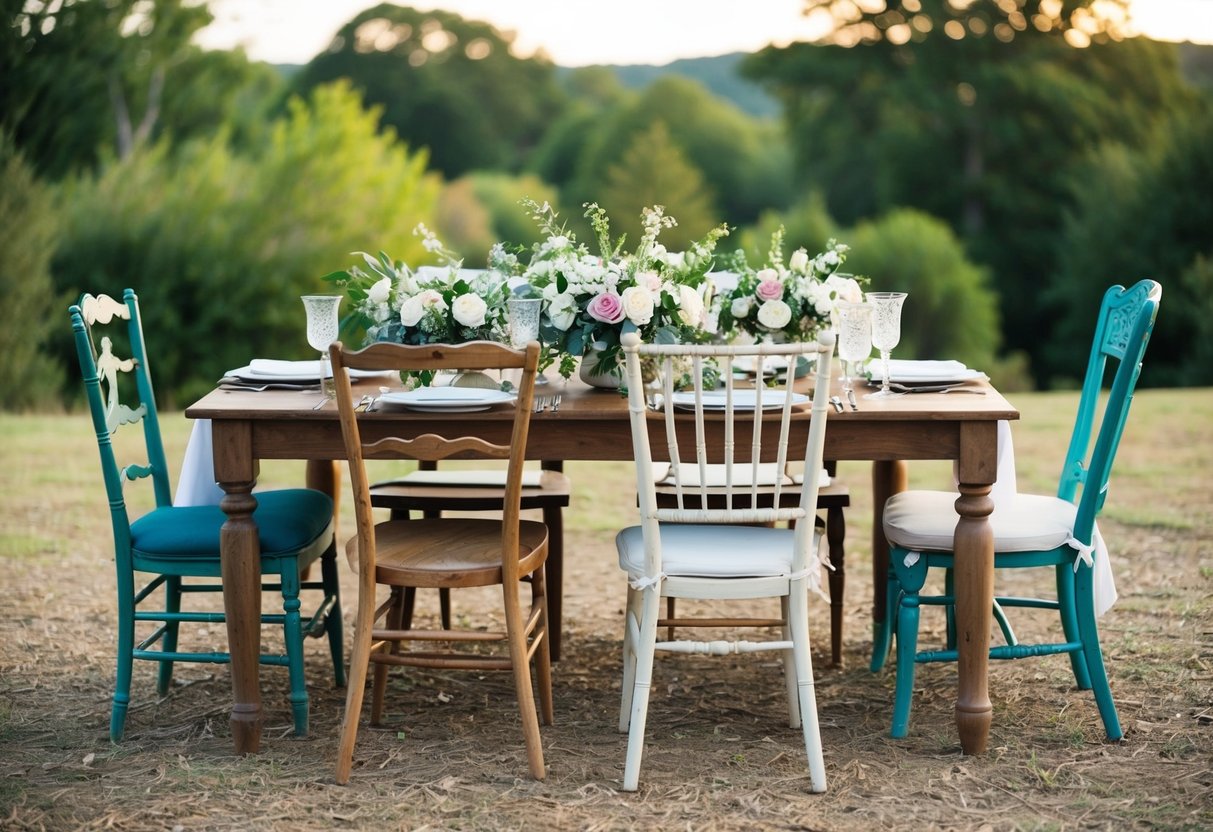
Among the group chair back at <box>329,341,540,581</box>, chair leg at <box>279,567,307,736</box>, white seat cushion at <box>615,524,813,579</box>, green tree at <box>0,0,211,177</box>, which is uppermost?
green tree at <box>0,0,211,177</box>

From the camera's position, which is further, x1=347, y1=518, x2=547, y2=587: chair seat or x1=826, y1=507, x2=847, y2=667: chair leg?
x1=826, y1=507, x2=847, y2=667: chair leg

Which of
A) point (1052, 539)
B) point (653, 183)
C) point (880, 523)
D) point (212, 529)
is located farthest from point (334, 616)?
point (653, 183)

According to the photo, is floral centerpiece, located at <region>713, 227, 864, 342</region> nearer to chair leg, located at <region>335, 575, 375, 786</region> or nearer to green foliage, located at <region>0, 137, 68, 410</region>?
chair leg, located at <region>335, 575, 375, 786</region>

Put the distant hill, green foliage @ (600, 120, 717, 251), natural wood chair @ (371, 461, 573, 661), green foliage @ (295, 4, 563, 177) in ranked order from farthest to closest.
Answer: the distant hill → green foliage @ (295, 4, 563, 177) → green foliage @ (600, 120, 717, 251) → natural wood chair @ (371, 461, 573, 661)

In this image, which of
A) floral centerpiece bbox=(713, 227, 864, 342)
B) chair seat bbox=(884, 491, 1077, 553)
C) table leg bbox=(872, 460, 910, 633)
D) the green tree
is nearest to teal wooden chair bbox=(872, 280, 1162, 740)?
chair seat bbox=(884, 491, 1077, 553)

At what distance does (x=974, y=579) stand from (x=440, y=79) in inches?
1305

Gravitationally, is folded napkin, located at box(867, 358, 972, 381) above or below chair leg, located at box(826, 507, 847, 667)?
above

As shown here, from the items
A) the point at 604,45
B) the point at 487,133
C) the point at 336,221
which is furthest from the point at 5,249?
the point at 487,133

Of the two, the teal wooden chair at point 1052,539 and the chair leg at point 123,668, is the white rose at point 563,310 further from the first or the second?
the chair leg at point 123,668

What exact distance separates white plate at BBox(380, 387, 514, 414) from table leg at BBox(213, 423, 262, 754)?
35 centimetres

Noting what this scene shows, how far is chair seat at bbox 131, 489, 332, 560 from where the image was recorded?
3129 millimetres

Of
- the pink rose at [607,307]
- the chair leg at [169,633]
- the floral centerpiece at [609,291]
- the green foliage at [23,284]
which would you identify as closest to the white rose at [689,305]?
the floral centerpiece at [609,291]

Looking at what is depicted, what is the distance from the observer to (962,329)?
814 inches

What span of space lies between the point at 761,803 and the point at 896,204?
24.1 meters
